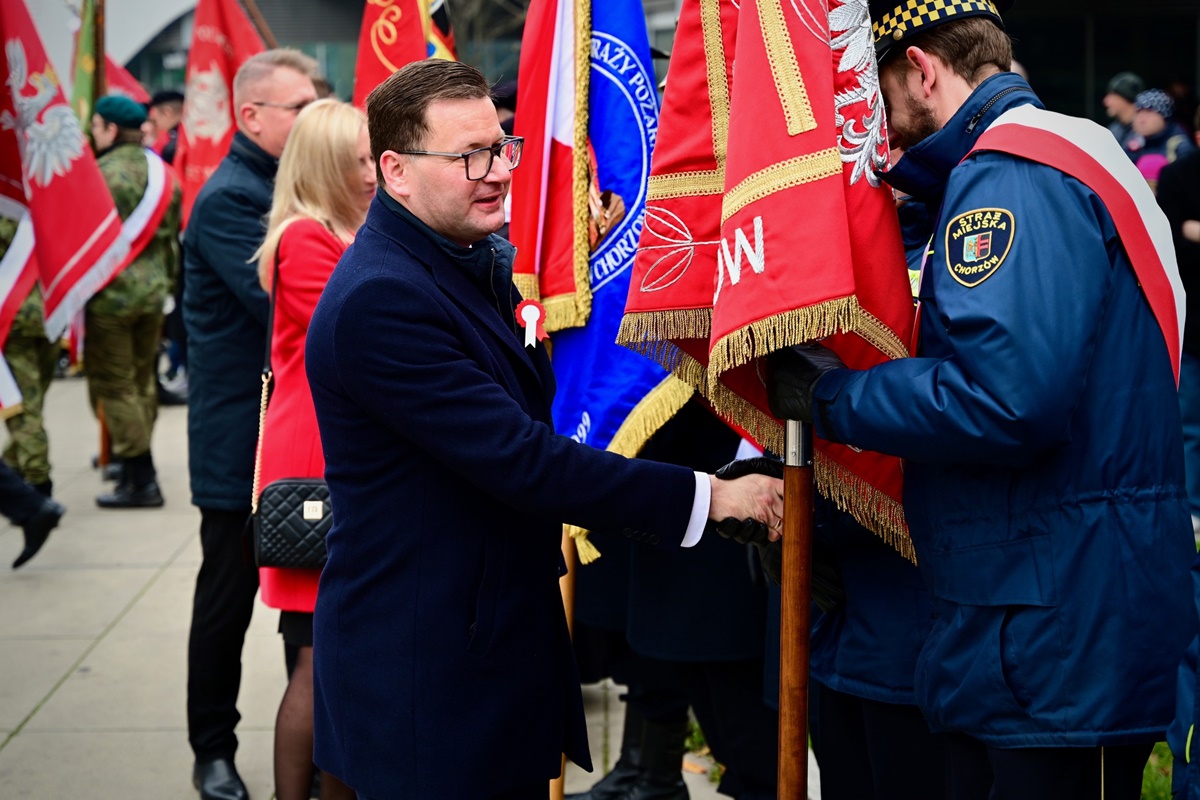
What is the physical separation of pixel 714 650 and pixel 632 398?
763mm

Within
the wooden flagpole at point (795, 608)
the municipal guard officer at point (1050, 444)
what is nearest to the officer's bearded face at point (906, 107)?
the municipal guard officer at point (1050, 444)

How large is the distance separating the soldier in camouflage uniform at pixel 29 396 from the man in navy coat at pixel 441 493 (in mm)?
5356

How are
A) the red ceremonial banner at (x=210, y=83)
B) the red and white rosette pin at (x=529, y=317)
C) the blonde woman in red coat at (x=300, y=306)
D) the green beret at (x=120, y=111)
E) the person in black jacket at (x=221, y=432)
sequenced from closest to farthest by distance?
the red and white rosette pin at (x=529, y=317), the blonde woman in red coat at (x=300, y=306), the person in black jacket at (x=221, y=432), the red ceremonial banner at (x=210, y=83), the green beret at (x=120, y=111)

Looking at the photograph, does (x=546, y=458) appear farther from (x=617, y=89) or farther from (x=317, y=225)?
(x=617, y=89)

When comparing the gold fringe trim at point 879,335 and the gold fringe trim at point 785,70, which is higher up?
the gold fringe trim at point 785,70

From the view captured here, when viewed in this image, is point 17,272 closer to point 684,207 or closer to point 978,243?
point 684,207

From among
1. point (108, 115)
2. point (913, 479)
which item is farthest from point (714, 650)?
point (108, 115)

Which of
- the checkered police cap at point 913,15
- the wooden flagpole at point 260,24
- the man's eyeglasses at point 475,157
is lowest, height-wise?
the man's eyeglasses at point 475,157

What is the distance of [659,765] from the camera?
14.4 ft

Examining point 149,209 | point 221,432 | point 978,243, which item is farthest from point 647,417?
point 149,209

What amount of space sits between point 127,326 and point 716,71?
635 centimetres

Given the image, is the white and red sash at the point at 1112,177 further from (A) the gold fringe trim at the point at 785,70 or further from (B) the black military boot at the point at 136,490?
(B) the black military boot at the point at 136,490

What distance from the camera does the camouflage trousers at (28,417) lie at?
7426mm

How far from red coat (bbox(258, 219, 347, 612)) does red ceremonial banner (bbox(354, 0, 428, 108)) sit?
2.20 meters
